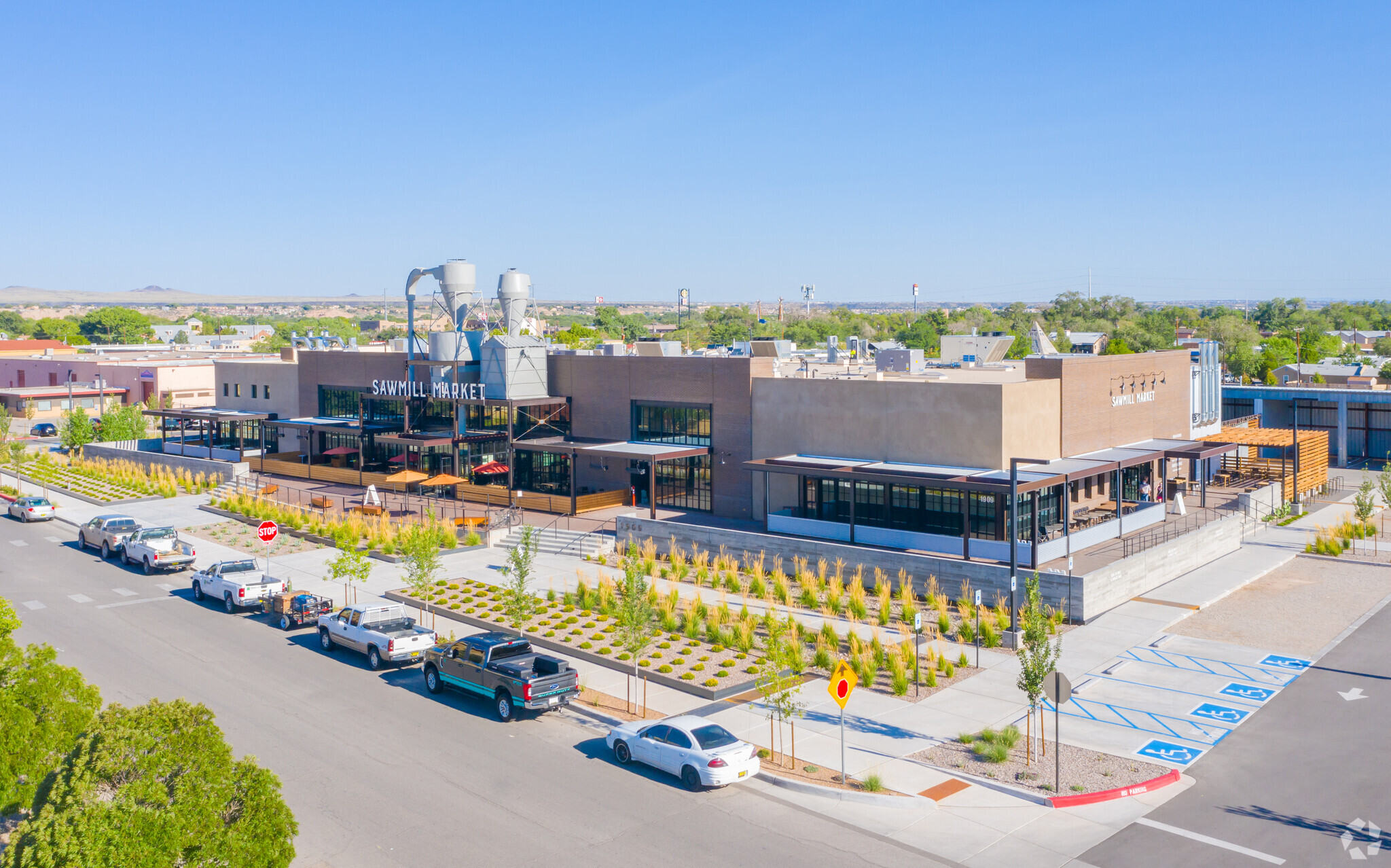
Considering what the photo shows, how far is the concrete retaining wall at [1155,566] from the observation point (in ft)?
102

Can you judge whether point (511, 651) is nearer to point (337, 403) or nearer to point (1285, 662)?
point (1285, 662)

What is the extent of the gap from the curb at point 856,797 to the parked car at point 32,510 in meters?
48.5

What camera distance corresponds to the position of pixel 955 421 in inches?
1503

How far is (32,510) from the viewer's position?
5284cm

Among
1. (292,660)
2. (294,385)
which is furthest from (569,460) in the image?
(294,385)

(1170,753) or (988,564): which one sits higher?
(988,564)

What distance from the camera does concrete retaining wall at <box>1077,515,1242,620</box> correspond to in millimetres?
Result: 31000

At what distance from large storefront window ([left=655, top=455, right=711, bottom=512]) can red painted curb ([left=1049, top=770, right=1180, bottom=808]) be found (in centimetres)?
2899

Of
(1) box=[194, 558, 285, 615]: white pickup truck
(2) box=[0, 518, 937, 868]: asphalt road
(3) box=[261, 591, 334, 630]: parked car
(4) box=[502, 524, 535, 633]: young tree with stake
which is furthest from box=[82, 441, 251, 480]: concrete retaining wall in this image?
(4) box=[502, 524, 535, 633]: young tree with stake

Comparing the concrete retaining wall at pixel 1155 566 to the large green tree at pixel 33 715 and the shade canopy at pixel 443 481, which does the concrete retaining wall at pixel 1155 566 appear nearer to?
the large green tree at pixel 33 715

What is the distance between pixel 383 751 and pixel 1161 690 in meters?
→ 17.7

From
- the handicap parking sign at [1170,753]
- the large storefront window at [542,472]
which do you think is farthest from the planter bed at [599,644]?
the large storefront window at [542,472]

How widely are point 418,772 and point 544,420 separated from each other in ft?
112

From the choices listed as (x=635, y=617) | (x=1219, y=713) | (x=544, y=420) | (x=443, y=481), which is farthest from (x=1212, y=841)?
(x=544, y=420)
